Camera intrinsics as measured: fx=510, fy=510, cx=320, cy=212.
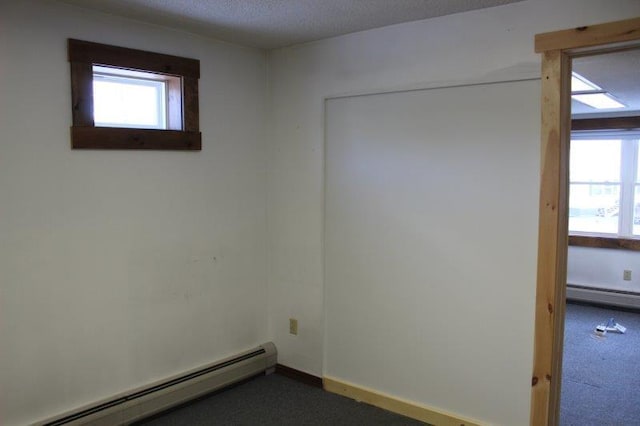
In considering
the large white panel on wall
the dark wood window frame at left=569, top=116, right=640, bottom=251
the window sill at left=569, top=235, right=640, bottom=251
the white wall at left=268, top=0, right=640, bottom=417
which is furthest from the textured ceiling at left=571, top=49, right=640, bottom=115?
the window sill at left=569, top=235, right=640, bottom=251

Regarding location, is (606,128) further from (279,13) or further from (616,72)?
(279,13)

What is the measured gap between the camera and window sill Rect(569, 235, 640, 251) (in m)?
5.63

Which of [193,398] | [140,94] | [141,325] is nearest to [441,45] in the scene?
[140,94]

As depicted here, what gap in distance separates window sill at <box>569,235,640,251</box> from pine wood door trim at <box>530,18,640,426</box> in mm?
4014

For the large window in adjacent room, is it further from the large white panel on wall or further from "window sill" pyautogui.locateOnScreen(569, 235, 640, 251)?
the large white panel on wall

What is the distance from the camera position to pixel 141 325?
→ 3.01m

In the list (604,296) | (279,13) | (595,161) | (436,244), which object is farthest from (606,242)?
(279,13)

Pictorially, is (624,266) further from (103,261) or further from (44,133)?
(44,133)

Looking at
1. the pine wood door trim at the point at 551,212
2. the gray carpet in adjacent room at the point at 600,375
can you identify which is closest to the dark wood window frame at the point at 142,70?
the pine wood door trim at the point at 551,212

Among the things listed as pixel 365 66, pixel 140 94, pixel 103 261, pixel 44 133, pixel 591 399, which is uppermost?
pixel 365 66

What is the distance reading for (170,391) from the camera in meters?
3.04

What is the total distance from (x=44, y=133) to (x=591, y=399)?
3667 millimetres

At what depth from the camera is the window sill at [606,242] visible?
5629mm

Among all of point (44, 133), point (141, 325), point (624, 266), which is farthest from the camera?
point (624, 266)
